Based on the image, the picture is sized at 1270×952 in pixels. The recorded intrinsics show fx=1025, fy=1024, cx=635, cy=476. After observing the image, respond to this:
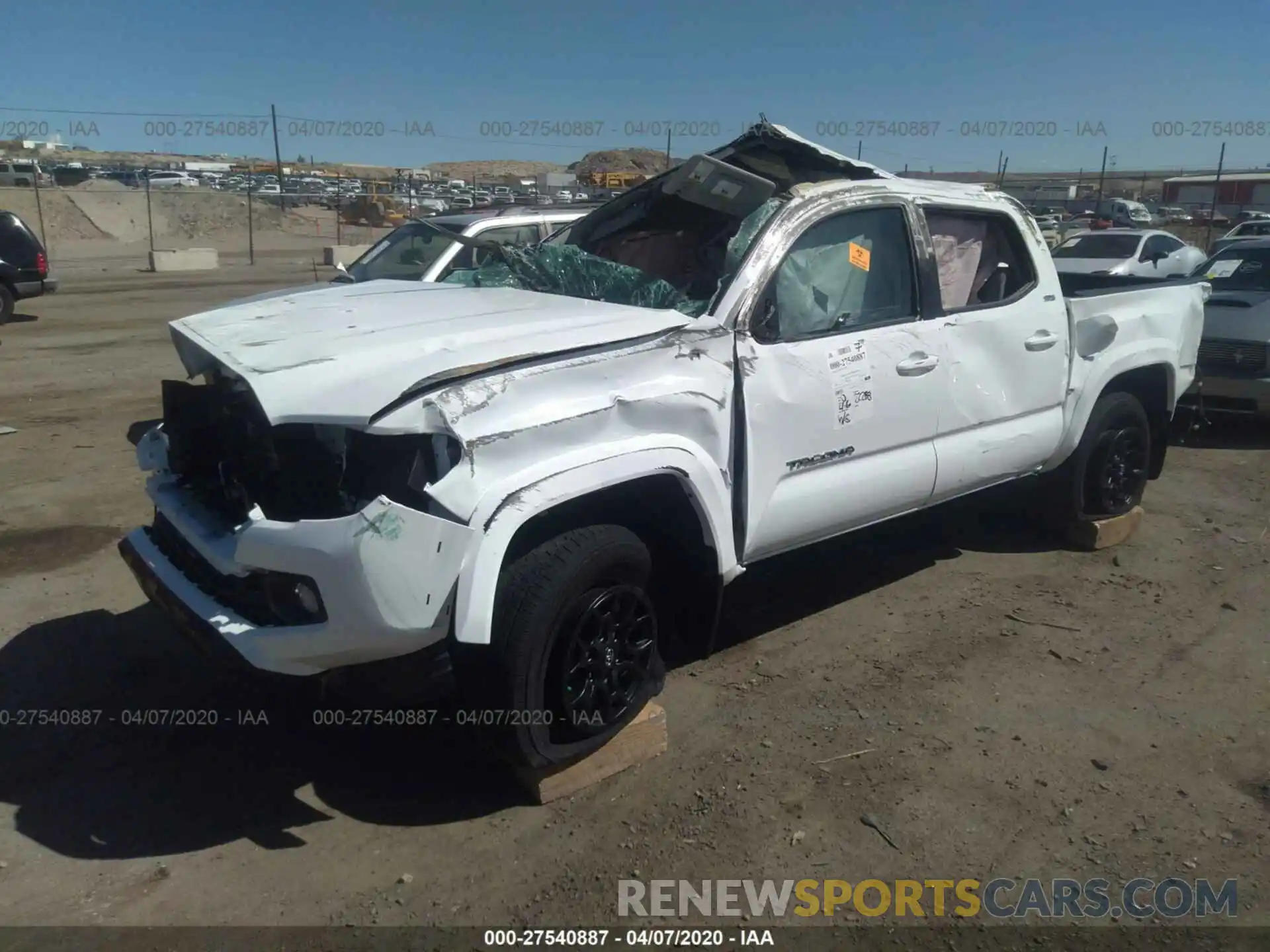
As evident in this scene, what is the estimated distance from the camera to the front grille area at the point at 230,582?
305 cm

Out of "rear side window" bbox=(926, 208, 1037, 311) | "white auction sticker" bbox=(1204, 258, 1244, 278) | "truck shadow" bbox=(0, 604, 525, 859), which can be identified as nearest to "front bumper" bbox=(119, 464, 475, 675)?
"truck shadow" bbox=(0, 604, 525, 859)

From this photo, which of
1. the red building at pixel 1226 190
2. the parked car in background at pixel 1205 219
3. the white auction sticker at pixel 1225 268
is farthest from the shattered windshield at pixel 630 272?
the red building at pixel 1226 190

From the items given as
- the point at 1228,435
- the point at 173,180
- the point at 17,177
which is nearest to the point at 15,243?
the point at 1228,435

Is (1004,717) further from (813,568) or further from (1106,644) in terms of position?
(813,568)

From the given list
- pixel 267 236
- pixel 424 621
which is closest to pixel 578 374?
pixel 424 621

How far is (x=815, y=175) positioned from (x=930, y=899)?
330 cm

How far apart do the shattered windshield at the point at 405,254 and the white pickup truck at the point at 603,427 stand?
3104mm

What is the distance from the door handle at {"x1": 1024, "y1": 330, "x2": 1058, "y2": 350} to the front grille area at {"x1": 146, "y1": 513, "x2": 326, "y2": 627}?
11.8ft

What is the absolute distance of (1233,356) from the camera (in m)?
8.84

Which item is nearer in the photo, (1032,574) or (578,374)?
(578,374)

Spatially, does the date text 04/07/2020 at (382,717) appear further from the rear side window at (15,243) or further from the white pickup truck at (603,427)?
the rear side window at (15,243)

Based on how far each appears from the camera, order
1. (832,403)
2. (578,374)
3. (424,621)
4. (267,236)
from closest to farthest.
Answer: (424,621) < (578,374) < (832,403) < (267,236)

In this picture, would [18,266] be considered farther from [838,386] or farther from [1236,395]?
[1236,395]

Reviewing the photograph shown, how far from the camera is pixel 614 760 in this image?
358 centimetres
